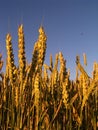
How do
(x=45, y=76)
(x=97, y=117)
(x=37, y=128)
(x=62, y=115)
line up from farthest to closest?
(x=45, y=76)
(x=97, y=117)
(x=62, y=115)
(x=37, y=128)

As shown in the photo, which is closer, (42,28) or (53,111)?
(42,28)

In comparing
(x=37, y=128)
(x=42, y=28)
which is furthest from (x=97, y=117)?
(x=42, y=28)

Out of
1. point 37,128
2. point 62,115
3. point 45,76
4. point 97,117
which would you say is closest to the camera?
point 37,128

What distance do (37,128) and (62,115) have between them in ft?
1.01

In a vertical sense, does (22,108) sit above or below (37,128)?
above


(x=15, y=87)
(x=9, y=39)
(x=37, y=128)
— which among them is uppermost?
(x=9, y=39)

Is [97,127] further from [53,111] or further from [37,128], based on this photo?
[37,128]

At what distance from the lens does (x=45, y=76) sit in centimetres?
292

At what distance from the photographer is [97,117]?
2.08m

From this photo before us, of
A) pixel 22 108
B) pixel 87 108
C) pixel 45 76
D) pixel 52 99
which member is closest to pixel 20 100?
pixel 22 108

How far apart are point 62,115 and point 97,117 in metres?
0.30

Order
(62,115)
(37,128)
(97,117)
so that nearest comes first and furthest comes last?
(37,128) → (62,115) → (97,117)

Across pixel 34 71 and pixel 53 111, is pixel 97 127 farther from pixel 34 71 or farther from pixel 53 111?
pixel 34 71

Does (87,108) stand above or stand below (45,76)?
below
